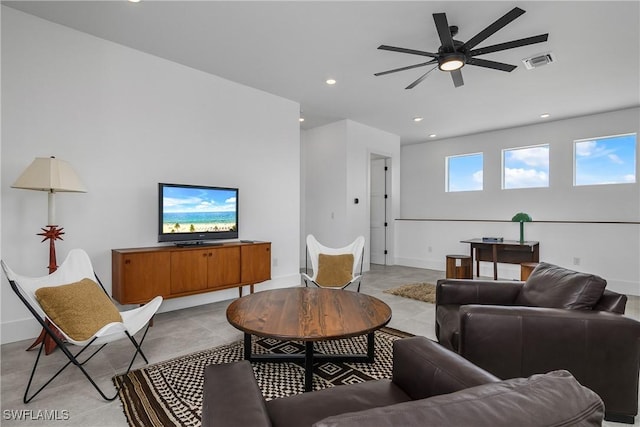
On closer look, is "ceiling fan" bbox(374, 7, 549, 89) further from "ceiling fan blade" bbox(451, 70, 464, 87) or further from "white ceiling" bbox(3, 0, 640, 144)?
"white ceiling" bbox(3, 0, 640, 144)

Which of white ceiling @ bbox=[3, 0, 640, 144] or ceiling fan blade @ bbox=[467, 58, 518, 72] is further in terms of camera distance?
ceiling fan blade @ bbox=[467, 58, 518, 72]

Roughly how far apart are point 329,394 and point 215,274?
2697 mm

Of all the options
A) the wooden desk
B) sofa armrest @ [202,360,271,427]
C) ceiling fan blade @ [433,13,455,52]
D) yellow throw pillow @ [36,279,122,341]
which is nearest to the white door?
the wooden desk

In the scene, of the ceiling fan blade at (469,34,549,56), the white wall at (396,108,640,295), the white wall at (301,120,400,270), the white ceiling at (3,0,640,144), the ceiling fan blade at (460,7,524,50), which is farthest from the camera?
the white wall at (301,120,400,270)

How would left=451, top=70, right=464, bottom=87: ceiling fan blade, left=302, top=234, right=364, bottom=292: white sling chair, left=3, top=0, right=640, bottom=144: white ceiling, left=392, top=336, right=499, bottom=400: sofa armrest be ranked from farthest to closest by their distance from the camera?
1. left=302, top=234, right=364, bottom=292: white sling chair
2. left=451, top=70, right=464, bottom=87: ceiling fan blade
3. left=3, top=0, right=640, bottom=144: white ceiling
4. left=392, top=336, right=499, bottom=400: sofa armrest

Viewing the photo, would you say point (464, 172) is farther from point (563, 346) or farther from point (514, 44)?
point (563, 346)

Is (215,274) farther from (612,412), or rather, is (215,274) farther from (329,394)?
(612,412)

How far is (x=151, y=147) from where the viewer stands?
361cm

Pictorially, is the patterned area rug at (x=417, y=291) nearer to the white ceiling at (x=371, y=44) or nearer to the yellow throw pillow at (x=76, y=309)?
the white ceiling at (x=371, y=44)

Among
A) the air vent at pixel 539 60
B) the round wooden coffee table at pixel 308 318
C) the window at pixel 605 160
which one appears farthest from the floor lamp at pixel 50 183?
the window at pixel 605 160

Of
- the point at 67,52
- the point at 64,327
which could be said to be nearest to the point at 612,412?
the point at 64,327

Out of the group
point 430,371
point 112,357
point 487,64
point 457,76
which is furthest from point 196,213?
point 487,64

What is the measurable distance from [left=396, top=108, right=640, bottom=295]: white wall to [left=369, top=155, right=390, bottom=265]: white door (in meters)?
0.34

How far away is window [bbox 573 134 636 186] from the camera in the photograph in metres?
5.42
